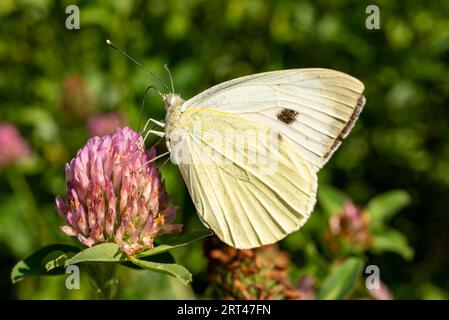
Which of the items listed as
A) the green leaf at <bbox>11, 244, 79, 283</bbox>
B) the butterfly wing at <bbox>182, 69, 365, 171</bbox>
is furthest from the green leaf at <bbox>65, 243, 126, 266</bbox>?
the butterfly wing at <bbox>182, 69, 365, 171</bbox>

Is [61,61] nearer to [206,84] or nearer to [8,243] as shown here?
[206,84]

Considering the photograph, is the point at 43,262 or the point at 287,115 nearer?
the point at 43,262

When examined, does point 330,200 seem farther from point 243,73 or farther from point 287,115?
point 243,73

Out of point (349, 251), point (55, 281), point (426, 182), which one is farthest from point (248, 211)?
point (426, 182)

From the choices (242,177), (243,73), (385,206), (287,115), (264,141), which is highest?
(243,73)

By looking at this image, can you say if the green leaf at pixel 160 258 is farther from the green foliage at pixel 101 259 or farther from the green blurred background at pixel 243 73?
the green blurred background at pixel 243 73
